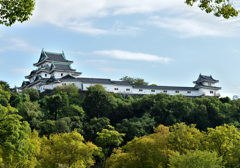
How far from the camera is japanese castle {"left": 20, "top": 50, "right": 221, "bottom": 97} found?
2341 inches

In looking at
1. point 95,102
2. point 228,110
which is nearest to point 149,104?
point 95,102

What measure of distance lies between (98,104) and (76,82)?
1069cm

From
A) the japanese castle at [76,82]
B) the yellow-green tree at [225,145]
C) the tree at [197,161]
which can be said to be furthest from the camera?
the japanese castle at [76,82]

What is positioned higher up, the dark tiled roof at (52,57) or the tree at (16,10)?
the dark tiled roof at (52,57)

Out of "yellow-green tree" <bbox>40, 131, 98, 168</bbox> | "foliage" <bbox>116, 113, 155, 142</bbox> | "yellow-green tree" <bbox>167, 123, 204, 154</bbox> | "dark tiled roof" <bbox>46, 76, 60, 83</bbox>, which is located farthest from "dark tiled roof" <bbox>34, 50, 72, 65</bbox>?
"yellow-green tree" <bbox>167, 123, 204, 154</bbox>

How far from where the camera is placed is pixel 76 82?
59.2 m

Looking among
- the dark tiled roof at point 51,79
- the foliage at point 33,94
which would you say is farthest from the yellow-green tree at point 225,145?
the dark tiled roof at point 51,79

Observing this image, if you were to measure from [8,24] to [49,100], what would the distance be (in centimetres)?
3972

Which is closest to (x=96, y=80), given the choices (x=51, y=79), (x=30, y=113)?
(x=51, y=79)

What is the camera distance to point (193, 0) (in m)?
10.4

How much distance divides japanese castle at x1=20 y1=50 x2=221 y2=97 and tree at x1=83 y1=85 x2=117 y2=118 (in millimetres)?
8923

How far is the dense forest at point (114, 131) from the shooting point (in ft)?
87.2

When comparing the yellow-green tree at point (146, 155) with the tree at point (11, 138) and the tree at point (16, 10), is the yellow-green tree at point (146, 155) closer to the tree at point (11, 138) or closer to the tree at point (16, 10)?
the tree at point (11, 138)

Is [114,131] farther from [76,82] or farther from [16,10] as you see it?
[16,10]
